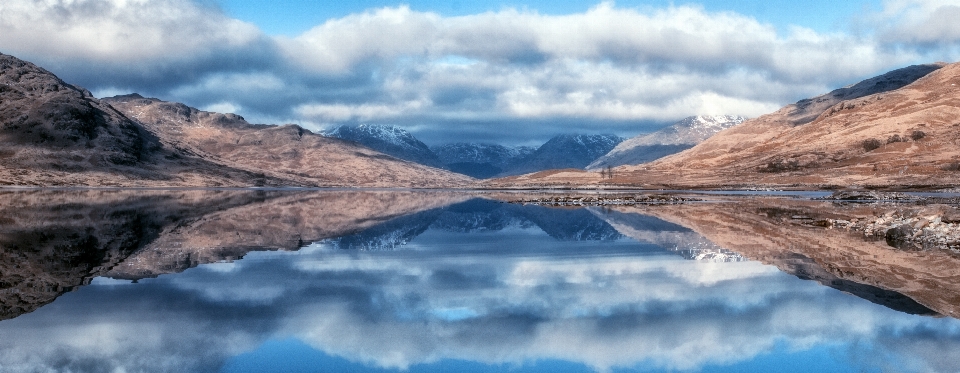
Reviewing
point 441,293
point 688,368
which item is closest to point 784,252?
point 441,293

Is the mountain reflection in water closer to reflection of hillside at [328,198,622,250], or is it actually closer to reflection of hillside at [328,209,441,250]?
reflection of hillside at [328,209,441,250]

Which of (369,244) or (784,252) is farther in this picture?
(369,244)

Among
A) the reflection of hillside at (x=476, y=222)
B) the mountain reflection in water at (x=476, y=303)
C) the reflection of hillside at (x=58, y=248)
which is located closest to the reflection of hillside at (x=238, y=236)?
the mountain reflection in water at (x=476, y=303)

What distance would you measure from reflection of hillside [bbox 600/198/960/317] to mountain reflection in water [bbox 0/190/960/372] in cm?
17

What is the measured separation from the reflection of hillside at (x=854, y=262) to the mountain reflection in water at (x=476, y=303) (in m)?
0.17

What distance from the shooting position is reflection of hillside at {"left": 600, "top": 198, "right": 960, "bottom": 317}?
27094 mm

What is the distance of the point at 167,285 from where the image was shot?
95.2 feet

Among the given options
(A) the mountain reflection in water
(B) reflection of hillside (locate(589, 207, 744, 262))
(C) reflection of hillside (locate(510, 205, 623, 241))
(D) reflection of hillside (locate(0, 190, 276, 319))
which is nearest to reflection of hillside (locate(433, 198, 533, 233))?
(C) reflection of hillside (locate(510, 205, 623, 241))

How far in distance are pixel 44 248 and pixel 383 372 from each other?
3289cm

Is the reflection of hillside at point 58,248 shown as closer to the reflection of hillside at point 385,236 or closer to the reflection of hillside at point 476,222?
the reflection of hillside at point 385,236

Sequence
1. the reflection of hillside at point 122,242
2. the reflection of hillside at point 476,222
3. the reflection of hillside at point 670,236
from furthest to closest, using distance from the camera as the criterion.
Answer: the reflection of hillside at point 476,222
the reflection of hillside at point 670,236
the reflection of hillside at point 122,242

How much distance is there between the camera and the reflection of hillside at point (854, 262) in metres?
27.1

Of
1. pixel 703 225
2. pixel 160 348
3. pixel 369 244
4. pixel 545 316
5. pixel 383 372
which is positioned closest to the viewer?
pixel 383 372

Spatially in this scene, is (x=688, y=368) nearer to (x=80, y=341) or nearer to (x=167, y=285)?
(x=80, y=341)
